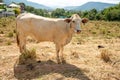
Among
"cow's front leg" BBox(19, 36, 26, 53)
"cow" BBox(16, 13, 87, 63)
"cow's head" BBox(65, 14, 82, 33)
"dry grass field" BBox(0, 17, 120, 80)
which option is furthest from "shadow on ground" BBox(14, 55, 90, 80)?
"cow's head" BBox(65, 14, 82, 33)

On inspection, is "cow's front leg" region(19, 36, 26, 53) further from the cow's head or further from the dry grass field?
the cow's head

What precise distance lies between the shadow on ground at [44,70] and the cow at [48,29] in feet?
1.63

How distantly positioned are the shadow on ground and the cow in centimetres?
50

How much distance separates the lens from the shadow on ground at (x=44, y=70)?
7.54 metres

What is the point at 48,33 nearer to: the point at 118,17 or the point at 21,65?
the point at 21,65

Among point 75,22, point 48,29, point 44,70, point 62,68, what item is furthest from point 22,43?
point 75,22

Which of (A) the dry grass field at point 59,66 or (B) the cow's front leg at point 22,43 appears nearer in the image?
(A) the dry grass field at point 59,66

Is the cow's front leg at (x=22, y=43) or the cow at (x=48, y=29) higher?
the cow at (x=48, y=29)

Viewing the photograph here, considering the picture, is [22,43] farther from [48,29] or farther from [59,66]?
[59,66]

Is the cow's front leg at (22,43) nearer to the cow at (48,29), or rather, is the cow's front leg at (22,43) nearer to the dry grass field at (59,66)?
the cow at (48,29)

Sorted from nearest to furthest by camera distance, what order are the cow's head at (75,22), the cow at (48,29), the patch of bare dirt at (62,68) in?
the patch of bare dirt at (62,68) → the cow's head at (75,22) → the cow at (48,29)

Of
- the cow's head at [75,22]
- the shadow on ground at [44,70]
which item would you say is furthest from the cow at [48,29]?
the shadow on ground at [44,70]

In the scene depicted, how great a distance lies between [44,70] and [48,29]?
60.7 inches

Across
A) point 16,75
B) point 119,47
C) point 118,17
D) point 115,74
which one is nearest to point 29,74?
point 16,75
